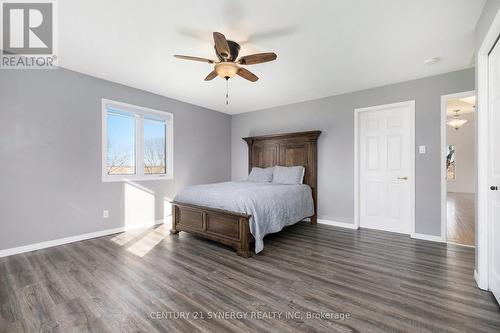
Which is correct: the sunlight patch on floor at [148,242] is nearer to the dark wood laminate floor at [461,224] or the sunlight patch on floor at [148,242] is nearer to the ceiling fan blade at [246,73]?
the ceiling fan blade at [246,73]

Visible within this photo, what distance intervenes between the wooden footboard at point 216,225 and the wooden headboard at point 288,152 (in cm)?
211

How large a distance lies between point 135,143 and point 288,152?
3.03 m

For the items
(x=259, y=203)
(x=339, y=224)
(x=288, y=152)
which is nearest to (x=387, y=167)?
(x=339, y=224)

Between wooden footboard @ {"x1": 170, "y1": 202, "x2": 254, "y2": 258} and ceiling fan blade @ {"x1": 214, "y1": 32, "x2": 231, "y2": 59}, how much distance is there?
1875mm

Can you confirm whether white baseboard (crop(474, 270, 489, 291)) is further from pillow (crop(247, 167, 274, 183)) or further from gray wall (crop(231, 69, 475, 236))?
pillow (crop(247, 167, 274, 183))

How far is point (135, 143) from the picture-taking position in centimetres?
424

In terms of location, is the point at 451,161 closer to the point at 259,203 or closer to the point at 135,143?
the point at 259,203

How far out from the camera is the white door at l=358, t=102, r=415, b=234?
3.81m

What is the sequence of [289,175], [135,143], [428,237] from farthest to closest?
[289,175], [135,143], [428,237]

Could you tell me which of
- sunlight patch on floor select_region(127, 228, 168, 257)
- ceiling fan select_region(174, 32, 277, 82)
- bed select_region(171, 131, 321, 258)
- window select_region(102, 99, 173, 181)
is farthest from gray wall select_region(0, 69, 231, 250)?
ceiling fan select_region(174, 32, 277, 82)

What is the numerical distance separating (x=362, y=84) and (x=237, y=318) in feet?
12.8

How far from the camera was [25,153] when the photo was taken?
117 inches

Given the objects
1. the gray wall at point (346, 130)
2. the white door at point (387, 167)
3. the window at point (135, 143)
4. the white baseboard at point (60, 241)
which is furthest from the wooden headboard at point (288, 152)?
the white baseboard at point (60, 241)

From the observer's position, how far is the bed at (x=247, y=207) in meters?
2.94
